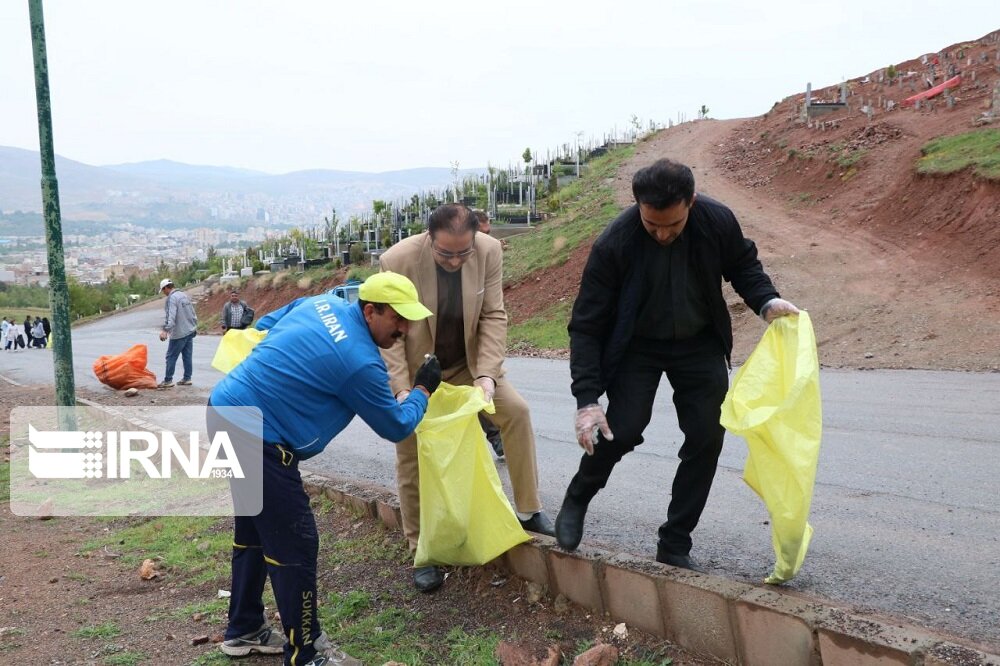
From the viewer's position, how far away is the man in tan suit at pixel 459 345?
438 cm

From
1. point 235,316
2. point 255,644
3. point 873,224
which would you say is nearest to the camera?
point 255,644

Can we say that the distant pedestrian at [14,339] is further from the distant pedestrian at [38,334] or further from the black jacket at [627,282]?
the black jacket at [627,282]

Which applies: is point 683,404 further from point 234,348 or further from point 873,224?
point 873,224

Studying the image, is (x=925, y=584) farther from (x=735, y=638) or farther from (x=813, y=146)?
(x=813, y=146)

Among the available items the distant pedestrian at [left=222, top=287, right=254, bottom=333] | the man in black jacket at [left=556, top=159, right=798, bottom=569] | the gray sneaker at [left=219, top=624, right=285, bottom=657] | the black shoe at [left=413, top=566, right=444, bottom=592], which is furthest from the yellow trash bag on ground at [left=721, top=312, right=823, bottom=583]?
the distant pedestrian at [left=222, top=287, right=254, bottom=333]

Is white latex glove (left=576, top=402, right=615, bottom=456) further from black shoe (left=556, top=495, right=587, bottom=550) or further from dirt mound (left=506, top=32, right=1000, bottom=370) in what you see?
dirt mound (left=506, top=32, right=1000, bottom=370)

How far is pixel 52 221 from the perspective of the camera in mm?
8828

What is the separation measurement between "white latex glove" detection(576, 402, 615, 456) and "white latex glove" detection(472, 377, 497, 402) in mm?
661

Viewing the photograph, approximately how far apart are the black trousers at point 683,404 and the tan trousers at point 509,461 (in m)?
0.61

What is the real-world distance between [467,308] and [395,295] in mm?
988

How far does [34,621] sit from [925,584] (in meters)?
4.30

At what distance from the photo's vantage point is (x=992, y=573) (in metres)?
3.92

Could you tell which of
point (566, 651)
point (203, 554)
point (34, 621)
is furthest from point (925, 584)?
point (34, 621)

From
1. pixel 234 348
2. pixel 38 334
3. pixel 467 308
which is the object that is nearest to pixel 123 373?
pixel 234 348
